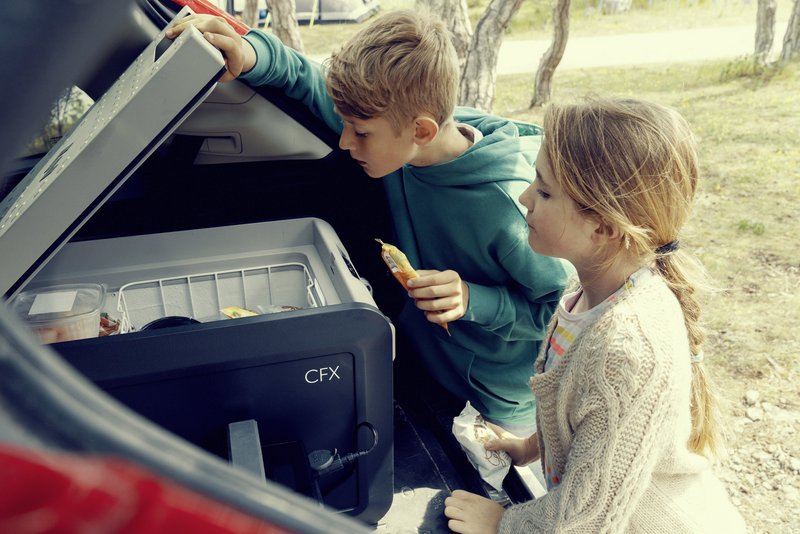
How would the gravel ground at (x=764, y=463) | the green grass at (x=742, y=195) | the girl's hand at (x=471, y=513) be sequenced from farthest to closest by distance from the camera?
the green grass at (x=742, y=195), the gravel ground at (x=764, y=463), the girl's hand at (x=471, y=513)

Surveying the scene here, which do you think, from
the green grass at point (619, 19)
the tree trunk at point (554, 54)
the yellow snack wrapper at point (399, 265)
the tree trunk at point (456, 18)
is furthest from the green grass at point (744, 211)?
the green grass at point (619, 19)

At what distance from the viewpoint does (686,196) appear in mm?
1312

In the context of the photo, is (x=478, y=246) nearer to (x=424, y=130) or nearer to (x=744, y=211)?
(x=424, y=130)

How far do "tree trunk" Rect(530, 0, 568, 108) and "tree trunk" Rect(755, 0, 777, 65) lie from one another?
263 cm

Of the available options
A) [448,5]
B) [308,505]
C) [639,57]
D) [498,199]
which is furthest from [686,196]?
[639,57]

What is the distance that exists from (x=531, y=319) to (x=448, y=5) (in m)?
4.63

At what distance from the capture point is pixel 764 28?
333 inches

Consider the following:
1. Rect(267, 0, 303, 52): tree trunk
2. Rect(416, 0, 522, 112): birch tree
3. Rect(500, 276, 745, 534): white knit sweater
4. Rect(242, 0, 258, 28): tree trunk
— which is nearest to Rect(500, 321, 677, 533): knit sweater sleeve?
Rect(500, 276, 745, 534): white knit sweater

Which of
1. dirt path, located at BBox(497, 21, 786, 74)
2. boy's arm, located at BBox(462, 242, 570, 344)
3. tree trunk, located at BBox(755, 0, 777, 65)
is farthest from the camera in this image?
dirt path, located at BBox(497, 21, 786, 74)

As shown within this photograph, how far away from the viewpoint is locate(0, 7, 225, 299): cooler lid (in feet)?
3.18

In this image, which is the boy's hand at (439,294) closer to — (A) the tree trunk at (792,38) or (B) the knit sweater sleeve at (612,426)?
(B) the knit sweater sleeve at (612,426)

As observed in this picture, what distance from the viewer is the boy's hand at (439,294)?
60.7 inches

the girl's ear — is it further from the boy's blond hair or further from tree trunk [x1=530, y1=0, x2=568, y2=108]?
tree trunk [x1=530, y1=0, x2=568, y2=108]

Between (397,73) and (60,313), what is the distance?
2.91ft
